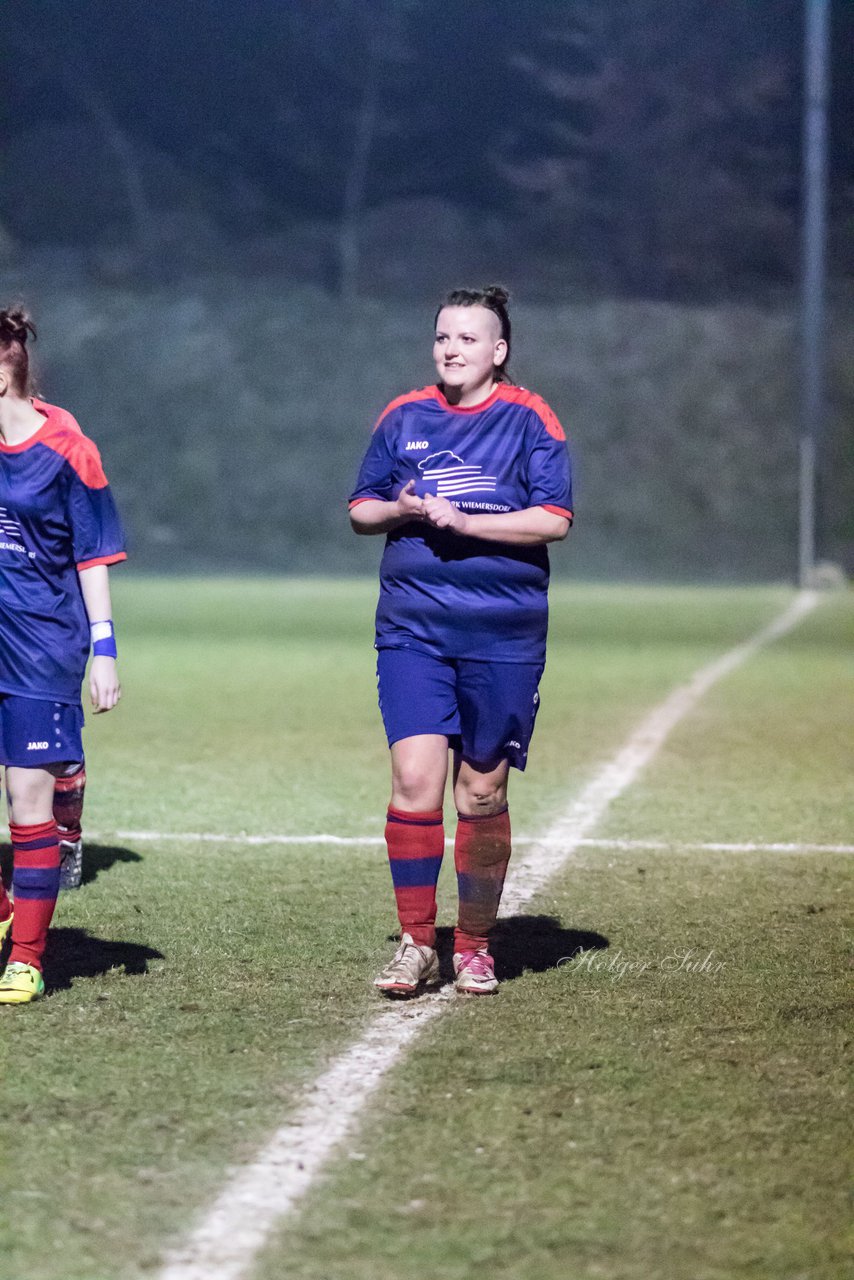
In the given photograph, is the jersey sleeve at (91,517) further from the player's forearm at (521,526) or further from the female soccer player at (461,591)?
the player's forearm at (521,526)

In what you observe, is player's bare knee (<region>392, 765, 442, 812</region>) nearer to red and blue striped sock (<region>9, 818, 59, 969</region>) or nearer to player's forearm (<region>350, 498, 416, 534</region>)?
player's forearm (<region>350, 498, 416, 534</region>)

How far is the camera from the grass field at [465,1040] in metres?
2.95

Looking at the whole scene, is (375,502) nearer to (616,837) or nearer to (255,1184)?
(255,1184)

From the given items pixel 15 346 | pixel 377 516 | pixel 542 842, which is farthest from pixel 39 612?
pixel 542 842

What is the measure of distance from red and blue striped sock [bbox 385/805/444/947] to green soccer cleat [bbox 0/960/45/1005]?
2.93ft

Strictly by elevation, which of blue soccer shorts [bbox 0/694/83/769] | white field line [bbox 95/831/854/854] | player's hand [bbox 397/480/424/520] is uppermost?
player's hand [bbox 397/480/424/520]

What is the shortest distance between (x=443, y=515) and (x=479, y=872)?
3.10 feet

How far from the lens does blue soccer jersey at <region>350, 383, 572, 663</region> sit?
4512mm

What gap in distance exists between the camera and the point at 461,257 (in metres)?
37.3

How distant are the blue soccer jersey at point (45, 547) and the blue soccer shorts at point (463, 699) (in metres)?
0.75

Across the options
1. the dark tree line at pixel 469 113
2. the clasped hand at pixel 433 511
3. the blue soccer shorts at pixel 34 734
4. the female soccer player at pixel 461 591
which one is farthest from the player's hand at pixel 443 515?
the dark tree line at pixel 469 113

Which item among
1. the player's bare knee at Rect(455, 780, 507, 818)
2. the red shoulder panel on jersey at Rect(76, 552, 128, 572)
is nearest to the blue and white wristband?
the red shoulder panel on jersey at Rect(76, 552, 128, 572)

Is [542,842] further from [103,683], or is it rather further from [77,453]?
[77,453]

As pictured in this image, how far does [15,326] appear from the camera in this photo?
14.2ft
